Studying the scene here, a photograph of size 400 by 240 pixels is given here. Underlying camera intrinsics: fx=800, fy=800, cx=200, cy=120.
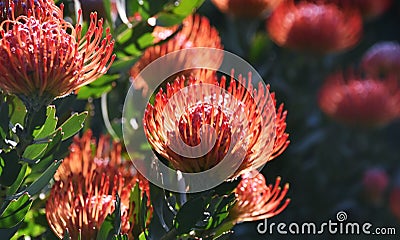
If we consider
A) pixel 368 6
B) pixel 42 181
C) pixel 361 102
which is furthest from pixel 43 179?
pixel 368 6

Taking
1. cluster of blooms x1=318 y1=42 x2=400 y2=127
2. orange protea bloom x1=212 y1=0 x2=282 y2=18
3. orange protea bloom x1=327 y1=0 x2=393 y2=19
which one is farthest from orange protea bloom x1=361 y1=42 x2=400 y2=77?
orange protea bloom x1=212 y1=0 x2=282 y2=18

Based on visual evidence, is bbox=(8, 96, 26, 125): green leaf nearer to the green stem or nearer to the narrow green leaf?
the narrow green leaf

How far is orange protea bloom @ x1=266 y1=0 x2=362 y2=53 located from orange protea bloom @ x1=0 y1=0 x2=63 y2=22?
4.32ft

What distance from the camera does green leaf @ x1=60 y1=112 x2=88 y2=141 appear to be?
916mm

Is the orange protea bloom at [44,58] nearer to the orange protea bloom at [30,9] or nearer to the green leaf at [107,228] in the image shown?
the orange protea bloom at [30,9]

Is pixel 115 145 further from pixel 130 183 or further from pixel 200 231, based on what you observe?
pixel 200 231

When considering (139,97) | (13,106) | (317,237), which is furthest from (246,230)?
(13,106)

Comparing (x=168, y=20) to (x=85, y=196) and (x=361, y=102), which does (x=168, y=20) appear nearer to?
(x=85, y=196)

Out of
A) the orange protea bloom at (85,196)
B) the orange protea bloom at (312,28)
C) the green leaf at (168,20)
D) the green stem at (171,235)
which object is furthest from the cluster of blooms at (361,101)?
the green stem at (171,235)

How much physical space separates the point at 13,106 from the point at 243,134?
0.95 ft

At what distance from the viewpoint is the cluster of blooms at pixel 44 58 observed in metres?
0.80

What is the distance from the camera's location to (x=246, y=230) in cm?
196

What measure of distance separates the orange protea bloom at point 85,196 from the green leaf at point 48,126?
9cm

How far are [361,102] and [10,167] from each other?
4.68 feet
